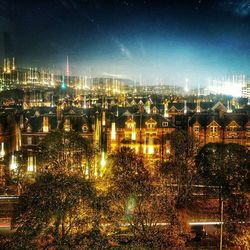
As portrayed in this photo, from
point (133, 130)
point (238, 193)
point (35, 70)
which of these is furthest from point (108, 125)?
point (35, 70)

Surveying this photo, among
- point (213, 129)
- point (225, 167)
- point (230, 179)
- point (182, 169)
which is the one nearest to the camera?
point (230, 179)

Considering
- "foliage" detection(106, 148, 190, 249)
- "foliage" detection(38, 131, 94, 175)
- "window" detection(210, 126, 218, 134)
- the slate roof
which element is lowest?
"foliage" detection(106, 148, 190, 249)

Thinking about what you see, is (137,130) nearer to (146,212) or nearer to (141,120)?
(141,120)

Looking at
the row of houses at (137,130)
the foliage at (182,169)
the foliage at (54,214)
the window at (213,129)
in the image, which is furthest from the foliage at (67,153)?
the window at (213,129)

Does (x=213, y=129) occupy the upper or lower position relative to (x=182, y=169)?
upper

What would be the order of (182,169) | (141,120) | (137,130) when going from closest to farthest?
1. (182,169)
2. (137,130)
3. (141,120)

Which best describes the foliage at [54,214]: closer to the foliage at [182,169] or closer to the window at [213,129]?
the foliage at [182,169]

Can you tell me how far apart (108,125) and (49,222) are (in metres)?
21.5

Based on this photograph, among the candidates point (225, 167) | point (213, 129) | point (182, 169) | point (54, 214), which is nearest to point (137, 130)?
point (213, 129)

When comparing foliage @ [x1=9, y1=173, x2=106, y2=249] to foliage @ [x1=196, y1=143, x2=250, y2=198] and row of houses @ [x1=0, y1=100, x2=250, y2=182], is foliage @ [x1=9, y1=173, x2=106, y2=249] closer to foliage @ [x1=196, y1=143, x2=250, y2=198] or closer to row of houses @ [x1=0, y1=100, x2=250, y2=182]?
foliage @ [x1=196, y1=143, x2=250, y2=198]

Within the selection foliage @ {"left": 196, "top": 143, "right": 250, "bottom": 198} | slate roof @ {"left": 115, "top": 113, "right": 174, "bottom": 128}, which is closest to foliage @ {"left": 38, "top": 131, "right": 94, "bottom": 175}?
foliage @ {"left": 196, "top": 143, "right": 250, "bottom": 198}

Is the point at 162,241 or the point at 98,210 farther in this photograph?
the point at 162,241

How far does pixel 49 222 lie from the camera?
12.2 metres

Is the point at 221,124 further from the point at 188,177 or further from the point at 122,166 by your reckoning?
the point at 122,166
